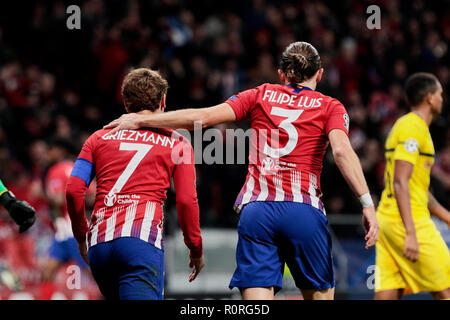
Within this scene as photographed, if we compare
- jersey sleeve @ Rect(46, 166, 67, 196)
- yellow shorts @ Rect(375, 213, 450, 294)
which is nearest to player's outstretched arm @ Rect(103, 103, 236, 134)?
yellow shorts @ Rect(375, 213, 450, 294)

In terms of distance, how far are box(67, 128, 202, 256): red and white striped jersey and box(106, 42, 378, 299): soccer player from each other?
0.13 m

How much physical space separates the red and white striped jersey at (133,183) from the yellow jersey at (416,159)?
215 centimetres

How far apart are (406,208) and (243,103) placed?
180cm

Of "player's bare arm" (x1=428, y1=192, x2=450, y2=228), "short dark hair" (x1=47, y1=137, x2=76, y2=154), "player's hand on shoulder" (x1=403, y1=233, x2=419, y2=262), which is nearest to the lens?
"player's hand on shoulder" (x1=403, y1=233, x2=419, y2=262)

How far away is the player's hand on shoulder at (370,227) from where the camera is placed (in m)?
4.08

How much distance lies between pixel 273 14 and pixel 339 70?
1.69 meters

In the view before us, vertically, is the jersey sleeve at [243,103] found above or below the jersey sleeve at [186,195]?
above

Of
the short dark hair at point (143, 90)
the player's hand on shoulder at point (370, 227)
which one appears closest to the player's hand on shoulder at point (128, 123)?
the short dark hair at point (143, 90)

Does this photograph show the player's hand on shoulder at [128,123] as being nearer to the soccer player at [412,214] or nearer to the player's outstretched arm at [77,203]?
the player's outstretched arm at [77,203]

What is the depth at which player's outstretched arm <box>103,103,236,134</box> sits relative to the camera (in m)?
4.25

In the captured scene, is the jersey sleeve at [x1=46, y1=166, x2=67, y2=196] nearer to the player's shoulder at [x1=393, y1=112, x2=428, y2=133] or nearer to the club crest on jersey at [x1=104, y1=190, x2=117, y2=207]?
the club crest on jersey at [x1=104, y1=190, x2=117, y2=207]

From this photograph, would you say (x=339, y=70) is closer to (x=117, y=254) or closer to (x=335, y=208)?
(x=335, y=208)

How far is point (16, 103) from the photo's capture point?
1038cm

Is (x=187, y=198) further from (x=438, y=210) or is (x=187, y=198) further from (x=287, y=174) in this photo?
(x=438, y=210)
